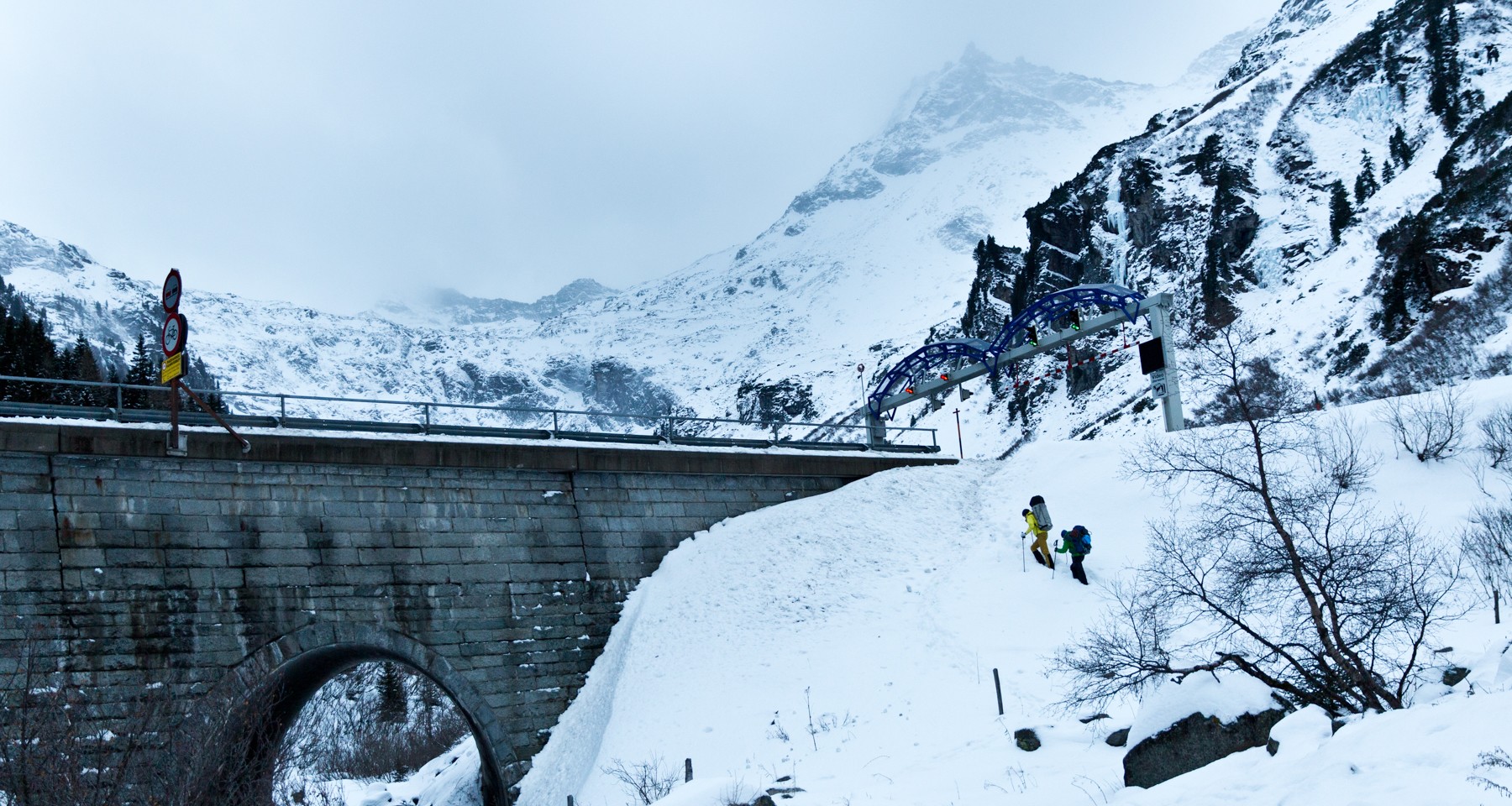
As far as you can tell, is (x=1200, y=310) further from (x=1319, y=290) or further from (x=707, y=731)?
(x=707, y=731)

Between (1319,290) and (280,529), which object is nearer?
(280,529)

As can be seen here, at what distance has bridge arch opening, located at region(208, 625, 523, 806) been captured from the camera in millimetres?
17578

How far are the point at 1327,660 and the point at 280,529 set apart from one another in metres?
16.8

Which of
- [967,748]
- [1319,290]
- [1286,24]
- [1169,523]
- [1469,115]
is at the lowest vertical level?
[967,748]

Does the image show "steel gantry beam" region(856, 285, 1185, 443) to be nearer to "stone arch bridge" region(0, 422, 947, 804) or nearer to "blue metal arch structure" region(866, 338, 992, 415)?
"blue metal arch structure" region(866, 338, 992, 415)

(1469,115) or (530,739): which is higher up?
(1469,115)

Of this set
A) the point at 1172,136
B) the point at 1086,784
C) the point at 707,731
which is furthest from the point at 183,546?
the point at 1172,136

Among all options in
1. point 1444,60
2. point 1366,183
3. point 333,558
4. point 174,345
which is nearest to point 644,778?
point 333,558

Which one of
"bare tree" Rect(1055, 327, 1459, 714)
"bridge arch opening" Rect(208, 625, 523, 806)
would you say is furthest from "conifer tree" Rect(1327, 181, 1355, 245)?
"bridge arch opening" Rect(208, 625, 523, 806)

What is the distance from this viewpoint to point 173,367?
16672mm

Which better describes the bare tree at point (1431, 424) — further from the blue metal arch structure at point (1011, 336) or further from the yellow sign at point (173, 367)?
the yellow sign at point (173, 367)

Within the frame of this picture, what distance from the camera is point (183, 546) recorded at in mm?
18016

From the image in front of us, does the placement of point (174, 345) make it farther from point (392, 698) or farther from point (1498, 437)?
point (392, 698)

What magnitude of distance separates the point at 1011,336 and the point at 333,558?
2414cm
